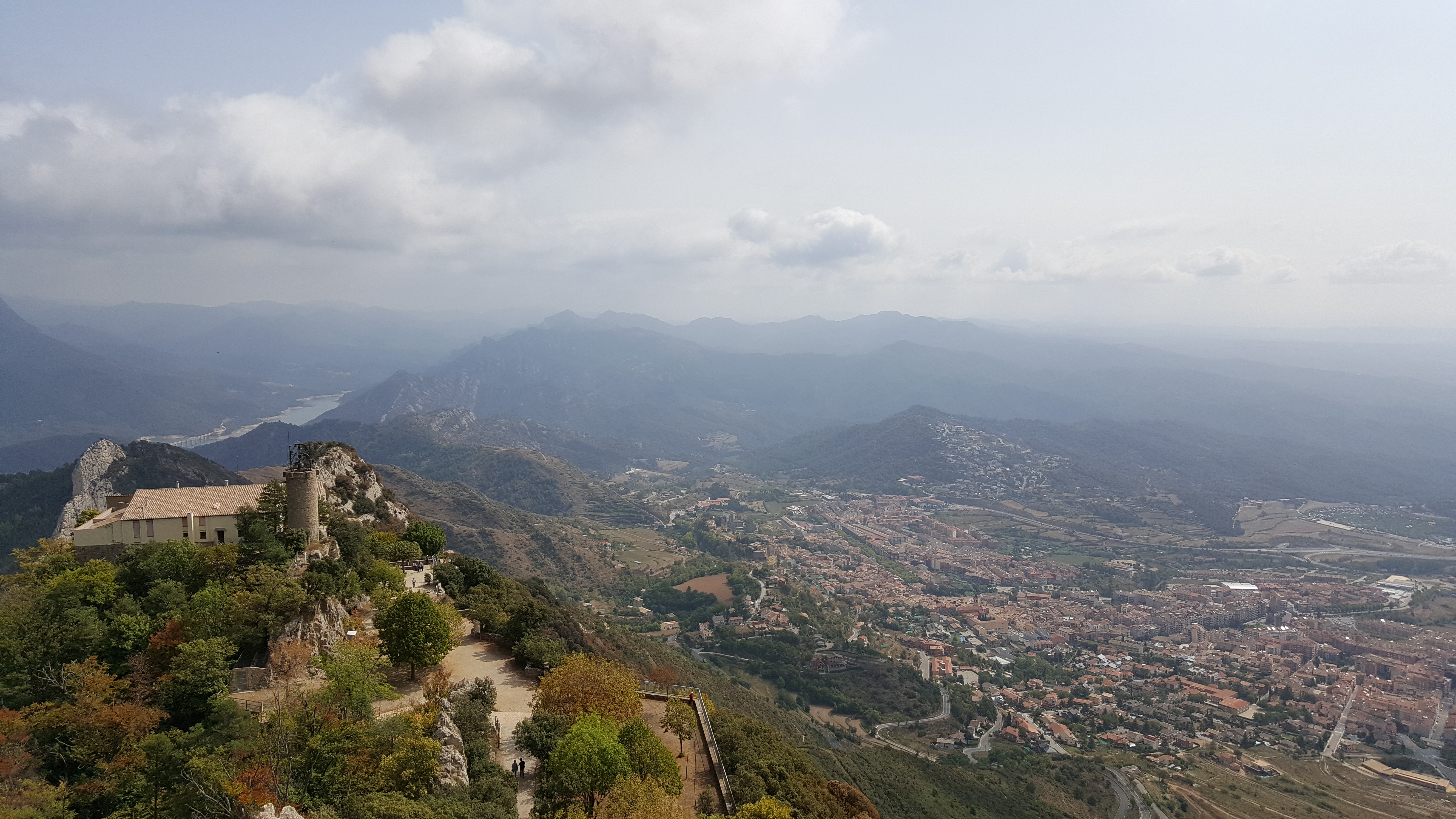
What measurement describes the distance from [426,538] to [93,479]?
56216 mm

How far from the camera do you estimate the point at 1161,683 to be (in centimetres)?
6397

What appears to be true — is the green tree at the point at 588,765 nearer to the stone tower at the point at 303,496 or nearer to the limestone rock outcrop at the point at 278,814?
the limestone rock outcrop at the point at 278,814

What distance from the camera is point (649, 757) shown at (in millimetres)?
18406

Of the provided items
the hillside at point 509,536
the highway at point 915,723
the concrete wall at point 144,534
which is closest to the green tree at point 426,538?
the concrete wall at point 144,534

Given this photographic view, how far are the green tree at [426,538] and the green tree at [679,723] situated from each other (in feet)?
62.5

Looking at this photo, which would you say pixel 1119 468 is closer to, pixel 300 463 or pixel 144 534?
pixel 300 463

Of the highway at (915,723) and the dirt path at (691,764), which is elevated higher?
the dirt path at (691,764)

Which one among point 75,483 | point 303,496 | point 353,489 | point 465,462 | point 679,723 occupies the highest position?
point 303,496

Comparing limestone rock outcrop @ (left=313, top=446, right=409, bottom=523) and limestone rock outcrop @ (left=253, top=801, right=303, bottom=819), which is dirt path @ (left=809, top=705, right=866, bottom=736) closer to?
limestone rock outcrop @ (left=313, top=446, right=409, bottom=523)

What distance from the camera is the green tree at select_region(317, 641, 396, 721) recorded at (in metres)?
18.4

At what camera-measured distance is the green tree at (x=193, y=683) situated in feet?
61.3

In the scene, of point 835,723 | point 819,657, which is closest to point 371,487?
point 835,723

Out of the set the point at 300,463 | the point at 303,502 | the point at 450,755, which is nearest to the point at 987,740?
the point at 450,755

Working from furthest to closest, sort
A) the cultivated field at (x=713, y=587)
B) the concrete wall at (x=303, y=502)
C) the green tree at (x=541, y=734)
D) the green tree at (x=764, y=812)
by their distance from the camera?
the cultivated field at (x=713, y=587) → the concrete wall at (x=303, y=502) → the green tree at (x=541, y=734) → the green tree at (x=764, y=812)
